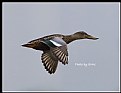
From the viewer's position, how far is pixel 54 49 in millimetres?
1498

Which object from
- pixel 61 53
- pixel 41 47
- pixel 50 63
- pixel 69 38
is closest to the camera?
pixel 61 53

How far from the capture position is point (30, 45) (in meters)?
1.89

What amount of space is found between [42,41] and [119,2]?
0.75m

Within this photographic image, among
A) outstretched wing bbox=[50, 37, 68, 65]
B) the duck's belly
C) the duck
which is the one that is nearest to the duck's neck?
the duck

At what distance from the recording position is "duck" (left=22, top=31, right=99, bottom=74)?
1.45 m

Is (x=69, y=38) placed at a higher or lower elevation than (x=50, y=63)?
higher

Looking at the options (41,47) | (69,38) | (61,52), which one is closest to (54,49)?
(61,52)

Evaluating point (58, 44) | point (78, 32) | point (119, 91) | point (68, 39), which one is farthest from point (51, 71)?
point (119, 91)

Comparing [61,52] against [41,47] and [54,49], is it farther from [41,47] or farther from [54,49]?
[41,47]

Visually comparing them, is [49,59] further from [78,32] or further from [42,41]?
[78,32]

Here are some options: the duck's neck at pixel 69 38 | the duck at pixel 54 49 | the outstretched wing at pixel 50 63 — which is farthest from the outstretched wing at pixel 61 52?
the duck's neck at pixel 69 38

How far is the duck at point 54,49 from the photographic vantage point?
1447 millimetres

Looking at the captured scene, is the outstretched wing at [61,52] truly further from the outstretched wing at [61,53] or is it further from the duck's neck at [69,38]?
the duck's neck at [69,38]

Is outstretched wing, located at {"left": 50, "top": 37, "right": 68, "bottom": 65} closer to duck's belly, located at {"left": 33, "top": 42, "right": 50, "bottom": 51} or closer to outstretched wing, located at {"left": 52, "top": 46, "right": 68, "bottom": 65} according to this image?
outstretched wing, located at {"left": 52, "top": 46, "right": 68, "bottom": 65}
